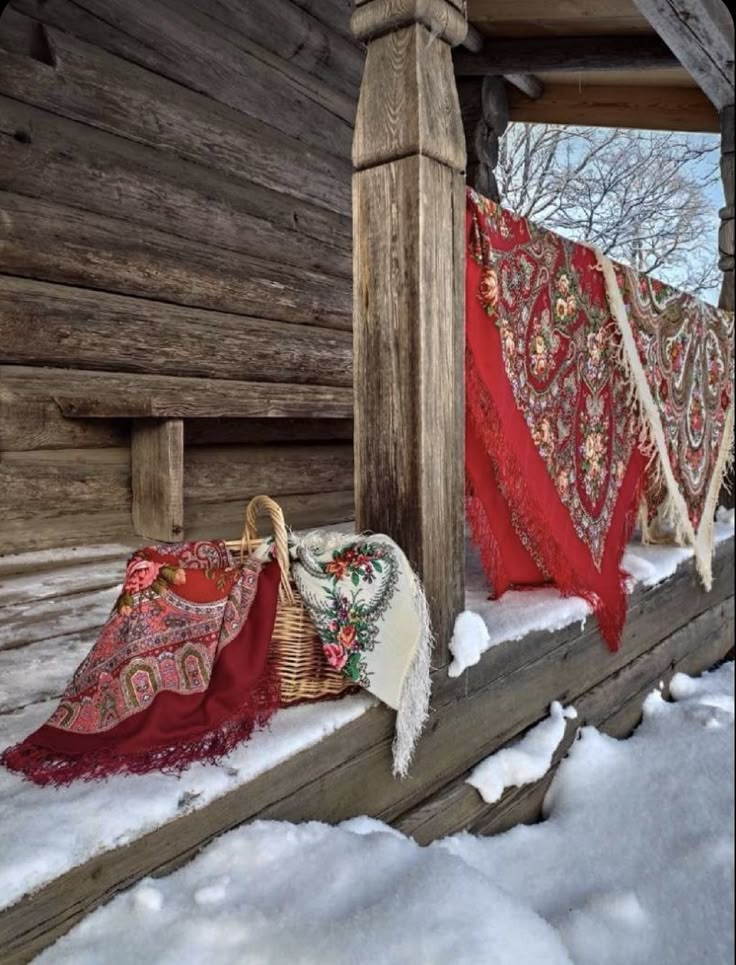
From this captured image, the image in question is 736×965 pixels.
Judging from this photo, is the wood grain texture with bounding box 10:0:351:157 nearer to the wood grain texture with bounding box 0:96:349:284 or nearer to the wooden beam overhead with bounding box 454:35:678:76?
the wood grain texture with bounding box 0:96:349:284

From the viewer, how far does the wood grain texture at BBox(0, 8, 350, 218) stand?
228 centimetres

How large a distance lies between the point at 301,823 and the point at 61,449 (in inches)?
65.9

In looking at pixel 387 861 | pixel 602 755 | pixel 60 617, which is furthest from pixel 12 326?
pixel 602 755

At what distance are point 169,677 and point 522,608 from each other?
3.09 ft

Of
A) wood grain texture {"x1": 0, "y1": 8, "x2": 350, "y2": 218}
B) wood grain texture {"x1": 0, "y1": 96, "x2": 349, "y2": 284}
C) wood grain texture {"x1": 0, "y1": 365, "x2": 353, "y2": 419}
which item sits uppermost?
wood grain texture {"x1": 0, "y1": 8, "x2": 350, "y2": 218}

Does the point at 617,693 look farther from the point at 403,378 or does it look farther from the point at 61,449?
the point at 61,449

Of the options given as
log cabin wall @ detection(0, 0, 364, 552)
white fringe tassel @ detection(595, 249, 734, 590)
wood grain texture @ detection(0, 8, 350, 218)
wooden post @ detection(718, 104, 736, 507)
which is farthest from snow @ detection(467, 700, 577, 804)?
wood grain texture @ detection(0, 8, 350, 218)

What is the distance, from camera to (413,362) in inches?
56.2

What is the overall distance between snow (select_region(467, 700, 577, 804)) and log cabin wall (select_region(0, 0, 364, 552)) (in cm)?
157

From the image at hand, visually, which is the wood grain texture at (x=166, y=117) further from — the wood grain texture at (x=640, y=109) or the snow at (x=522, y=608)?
the snow at (x=522, y=608)

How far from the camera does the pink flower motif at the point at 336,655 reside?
136 centimetres

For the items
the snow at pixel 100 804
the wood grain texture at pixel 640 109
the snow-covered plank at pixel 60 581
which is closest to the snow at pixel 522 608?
the snow at pixel 100 804

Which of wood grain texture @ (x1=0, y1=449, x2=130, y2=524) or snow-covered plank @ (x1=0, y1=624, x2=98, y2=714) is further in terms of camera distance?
wood grain texture @ (x1=0, y1=449, x2=130, y2=524)

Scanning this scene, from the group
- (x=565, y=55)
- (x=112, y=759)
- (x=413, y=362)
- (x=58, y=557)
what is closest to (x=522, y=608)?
(x=413, y=362)
